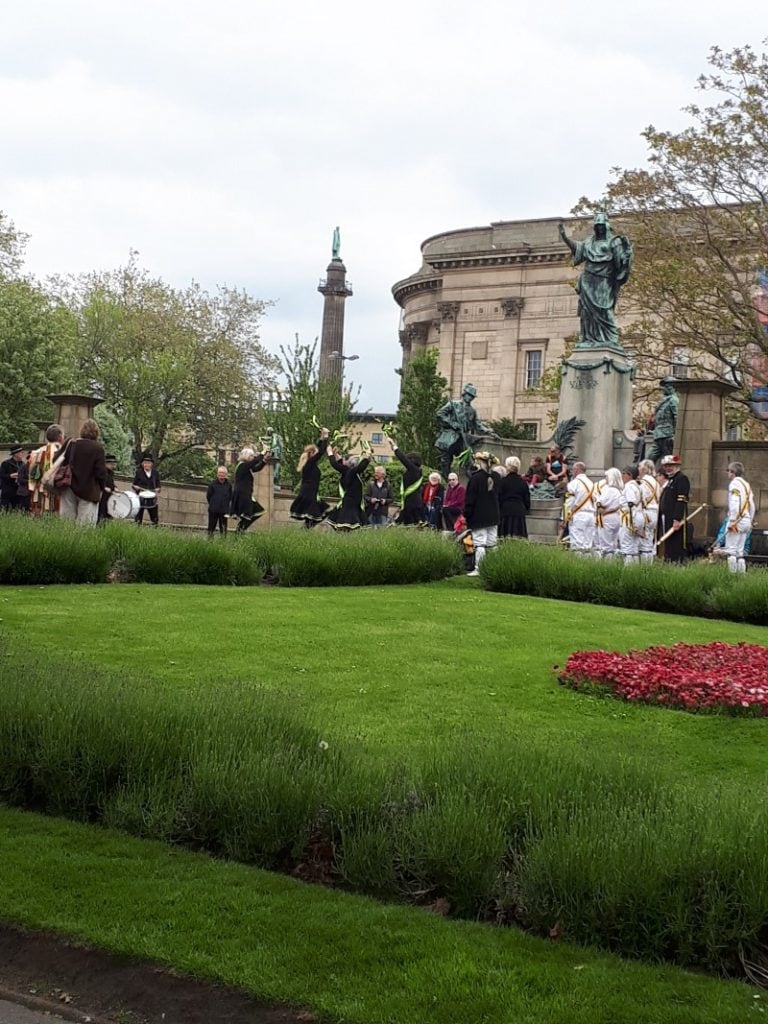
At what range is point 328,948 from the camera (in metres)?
5.06

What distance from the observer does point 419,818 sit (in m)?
5.87

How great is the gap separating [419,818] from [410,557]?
12.8m

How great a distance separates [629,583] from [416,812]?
1143 centimetres

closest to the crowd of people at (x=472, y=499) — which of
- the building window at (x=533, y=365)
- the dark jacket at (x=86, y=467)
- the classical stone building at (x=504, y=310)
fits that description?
the dark jacket at (x=86, y=467)

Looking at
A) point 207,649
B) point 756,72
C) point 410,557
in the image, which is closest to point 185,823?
point 207,649

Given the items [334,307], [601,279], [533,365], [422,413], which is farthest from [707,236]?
[334,307]

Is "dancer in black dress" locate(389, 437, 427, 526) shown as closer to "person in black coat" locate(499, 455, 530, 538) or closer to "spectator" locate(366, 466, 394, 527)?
"spectator" locate(366, 466, 394, 527)

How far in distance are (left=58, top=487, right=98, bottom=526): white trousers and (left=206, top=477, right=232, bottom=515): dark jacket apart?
691 cm

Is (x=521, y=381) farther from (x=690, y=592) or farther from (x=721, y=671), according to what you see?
(x=721, y=671)

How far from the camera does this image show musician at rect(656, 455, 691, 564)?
2161 centimetres

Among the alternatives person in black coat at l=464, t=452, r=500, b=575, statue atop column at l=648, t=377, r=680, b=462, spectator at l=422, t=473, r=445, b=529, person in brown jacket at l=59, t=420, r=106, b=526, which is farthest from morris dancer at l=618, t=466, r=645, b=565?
person in brown jacket at l=59, t=420, r=106, b=526

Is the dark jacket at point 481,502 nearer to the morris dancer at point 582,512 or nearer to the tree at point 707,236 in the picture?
the morris dancer at point 582,512

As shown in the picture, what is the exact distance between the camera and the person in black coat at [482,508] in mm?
20141

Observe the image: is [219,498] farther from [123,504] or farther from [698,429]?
[698,429]
